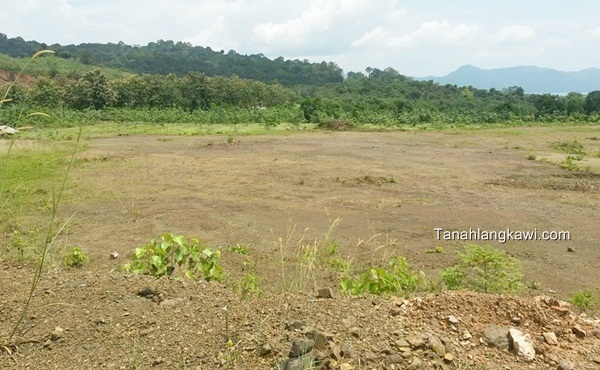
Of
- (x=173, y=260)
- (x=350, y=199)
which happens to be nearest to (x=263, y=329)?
(x=173, y=260)

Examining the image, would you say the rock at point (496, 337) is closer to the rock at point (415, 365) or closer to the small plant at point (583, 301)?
the rock at point (415, 365)

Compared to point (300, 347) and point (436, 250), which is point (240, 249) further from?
point (300, 347)

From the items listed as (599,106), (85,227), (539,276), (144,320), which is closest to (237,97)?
(599,106)

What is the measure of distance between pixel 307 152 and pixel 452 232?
9673 millimetres

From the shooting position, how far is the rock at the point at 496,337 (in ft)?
8.57

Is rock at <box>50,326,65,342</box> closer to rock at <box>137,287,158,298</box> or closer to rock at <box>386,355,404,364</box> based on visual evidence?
rock at <box>137,287,158,298</box>

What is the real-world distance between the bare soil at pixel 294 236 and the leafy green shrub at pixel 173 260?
399 millimetres

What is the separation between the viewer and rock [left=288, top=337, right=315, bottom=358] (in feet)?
7.38

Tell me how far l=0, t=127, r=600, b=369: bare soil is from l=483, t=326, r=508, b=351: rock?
2.2 inches

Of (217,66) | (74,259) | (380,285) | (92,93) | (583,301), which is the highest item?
(217,66)

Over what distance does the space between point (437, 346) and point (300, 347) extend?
2.23 feet

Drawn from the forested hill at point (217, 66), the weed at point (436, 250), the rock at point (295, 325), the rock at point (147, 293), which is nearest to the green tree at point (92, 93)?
the weed at point (436, 250)

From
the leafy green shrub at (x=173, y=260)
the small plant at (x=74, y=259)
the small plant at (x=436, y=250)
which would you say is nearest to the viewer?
the leafy green shrub at (x=173, y=260)

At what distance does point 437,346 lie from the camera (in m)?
2.43
